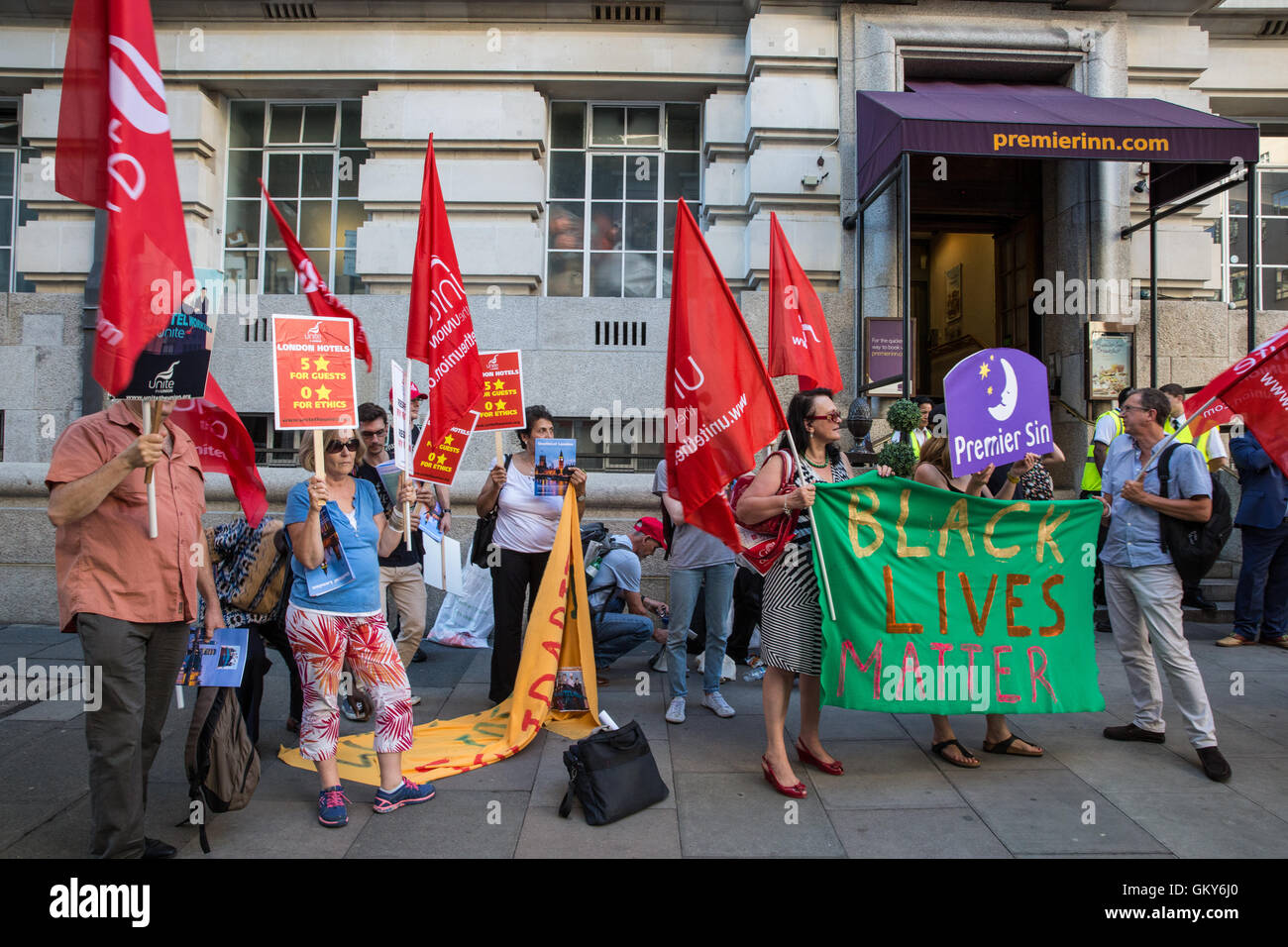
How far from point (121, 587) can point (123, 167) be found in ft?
5.52

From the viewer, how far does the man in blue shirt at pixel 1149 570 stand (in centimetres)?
471

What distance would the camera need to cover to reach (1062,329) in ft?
33.3

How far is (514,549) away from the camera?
5.82 meters

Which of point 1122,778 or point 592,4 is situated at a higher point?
point 592,4

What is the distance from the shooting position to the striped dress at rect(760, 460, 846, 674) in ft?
14.8

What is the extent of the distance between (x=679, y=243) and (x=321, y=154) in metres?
7.37

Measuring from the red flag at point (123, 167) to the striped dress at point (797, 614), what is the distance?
10.2ft

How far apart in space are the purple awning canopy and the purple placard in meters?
4.10

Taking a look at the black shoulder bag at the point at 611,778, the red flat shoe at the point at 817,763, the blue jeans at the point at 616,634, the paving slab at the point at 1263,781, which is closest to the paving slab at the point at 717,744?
the red flat shoe at the point at 817,763

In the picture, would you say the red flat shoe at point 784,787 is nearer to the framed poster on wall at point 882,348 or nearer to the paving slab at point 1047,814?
the paving slab at point 1047,814

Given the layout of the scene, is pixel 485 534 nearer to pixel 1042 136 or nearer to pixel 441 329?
pixel 441 329

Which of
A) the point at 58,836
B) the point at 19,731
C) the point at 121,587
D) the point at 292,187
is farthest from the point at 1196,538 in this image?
the point at 292,187

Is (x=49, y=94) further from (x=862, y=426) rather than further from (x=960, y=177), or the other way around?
(x=960, y=177)
